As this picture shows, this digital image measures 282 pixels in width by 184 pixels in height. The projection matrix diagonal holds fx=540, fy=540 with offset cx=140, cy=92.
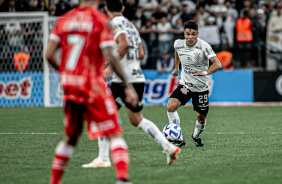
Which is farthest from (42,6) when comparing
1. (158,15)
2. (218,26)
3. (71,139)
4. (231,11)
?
(71,139)

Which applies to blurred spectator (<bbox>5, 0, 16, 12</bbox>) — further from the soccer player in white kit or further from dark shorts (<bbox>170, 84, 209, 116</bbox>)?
dark shorts (<bbox>170, 84, 209, 116</bbox>)

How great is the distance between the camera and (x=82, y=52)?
500cm

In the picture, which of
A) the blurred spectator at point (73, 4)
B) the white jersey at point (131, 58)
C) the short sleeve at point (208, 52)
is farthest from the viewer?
the blurred spectator at point (73, 4)

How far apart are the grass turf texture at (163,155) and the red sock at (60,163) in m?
0.79

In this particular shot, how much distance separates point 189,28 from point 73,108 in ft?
14.8

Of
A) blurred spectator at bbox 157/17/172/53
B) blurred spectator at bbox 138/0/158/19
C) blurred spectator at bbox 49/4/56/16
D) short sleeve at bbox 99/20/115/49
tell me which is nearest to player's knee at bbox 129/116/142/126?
short sleeve at bbox 99/20/115/49

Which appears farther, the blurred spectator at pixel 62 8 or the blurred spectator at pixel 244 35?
A: the blurred spectator at pixel 62 8

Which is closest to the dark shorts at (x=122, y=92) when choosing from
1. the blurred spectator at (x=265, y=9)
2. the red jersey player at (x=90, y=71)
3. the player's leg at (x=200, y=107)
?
the red jersey player at (x=90, y=71)

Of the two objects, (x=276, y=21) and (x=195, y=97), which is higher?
(x=195, y=97)

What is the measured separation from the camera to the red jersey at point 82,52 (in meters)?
4.99

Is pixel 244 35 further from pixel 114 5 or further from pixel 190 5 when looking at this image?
pixel 114 5

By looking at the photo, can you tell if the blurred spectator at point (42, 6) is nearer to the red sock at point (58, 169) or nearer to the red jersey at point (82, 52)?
the red jersey at point (82, 52)

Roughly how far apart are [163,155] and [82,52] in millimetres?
3292

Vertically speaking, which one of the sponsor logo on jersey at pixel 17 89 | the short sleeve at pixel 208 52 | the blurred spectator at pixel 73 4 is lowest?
the sponsor logo on jersey at pixel 17 89
